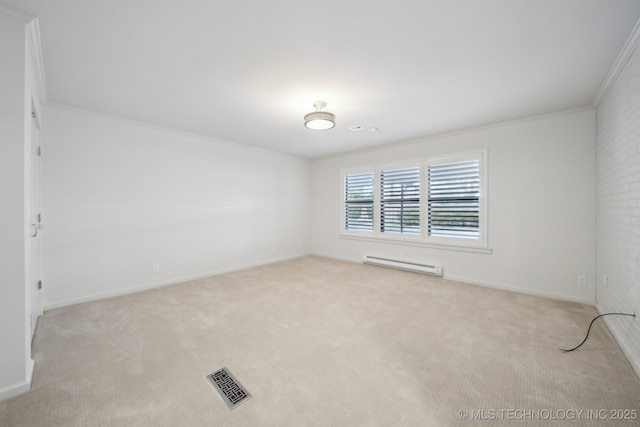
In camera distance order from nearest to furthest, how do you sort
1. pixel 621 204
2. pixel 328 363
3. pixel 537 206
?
1. pixel 328 363
2. pixel 621 204
3. pixel 537 206

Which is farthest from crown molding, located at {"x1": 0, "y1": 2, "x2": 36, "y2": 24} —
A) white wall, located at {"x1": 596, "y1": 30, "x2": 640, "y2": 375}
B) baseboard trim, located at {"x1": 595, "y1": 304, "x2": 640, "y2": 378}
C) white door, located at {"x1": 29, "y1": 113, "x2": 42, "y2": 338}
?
baseboard trim, located at {"x1": 595, "y1": 304, "x2": 640, "y2": 378}

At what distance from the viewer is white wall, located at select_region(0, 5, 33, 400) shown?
1.65 metres

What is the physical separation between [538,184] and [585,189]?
1.55ft

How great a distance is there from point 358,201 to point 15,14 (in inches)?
201

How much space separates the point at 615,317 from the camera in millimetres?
2408

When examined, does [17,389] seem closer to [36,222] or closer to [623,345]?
[36,222]

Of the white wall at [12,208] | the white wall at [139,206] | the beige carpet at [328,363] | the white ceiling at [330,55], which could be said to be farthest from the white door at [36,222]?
the white wall at [12,208]

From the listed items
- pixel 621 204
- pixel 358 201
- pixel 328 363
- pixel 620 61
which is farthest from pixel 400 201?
pixel 328 363

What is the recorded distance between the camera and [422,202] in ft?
15.0

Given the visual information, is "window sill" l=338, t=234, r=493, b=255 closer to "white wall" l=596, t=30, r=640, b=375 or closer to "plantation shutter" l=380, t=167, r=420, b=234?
"plantation shutter" l=380, t=167, r=420, b=234

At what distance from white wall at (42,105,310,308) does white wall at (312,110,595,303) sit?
381 centimetres

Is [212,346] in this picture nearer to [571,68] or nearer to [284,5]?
[284,5]

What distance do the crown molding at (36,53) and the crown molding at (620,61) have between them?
4.35m

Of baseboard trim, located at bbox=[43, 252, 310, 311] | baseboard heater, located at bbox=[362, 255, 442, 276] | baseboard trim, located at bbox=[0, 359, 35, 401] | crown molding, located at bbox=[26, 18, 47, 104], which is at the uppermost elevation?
crown molding, located at bbox=[26, 18, 47, 104]
